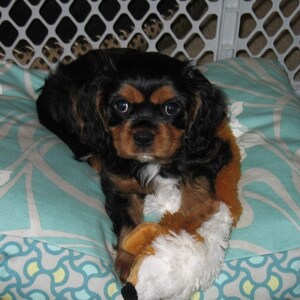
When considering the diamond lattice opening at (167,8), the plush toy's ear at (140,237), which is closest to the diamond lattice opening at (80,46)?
the diamond lattice opening at (167,8)

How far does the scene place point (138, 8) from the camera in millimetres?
3506

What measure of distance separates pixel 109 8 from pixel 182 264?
223cm

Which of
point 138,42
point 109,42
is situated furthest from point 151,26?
point 109,42

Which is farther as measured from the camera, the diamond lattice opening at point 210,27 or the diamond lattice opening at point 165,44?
the diamond lattice opening at point 210,27

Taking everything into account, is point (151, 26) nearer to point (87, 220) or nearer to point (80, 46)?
point (80, 46)

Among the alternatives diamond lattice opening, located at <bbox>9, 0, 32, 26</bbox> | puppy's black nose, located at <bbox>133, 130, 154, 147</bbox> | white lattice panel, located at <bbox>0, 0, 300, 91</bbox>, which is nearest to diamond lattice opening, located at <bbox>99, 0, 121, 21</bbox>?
white lattice panel, located at <bbox>0, 0, 300, 91</bbox>

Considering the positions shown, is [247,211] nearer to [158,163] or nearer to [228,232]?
[228,232]

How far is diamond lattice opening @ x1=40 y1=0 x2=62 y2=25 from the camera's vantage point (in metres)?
3.44

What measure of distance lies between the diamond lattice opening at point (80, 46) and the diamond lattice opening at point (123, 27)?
0.24 meters

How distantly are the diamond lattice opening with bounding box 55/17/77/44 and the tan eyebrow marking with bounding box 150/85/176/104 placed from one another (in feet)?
5.23

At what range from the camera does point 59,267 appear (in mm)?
1936

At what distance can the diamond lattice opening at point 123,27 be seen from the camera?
11.7ft

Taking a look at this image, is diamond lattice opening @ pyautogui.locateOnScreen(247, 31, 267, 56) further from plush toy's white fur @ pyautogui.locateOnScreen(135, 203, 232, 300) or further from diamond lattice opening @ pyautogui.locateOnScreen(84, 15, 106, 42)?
plush toy's white fur @ pyautogui.locateOnScreen(135, 203, 232, 300)

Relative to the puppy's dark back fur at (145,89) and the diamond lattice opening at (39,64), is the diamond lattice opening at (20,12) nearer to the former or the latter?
the diamond lattice opening at (39,64)
